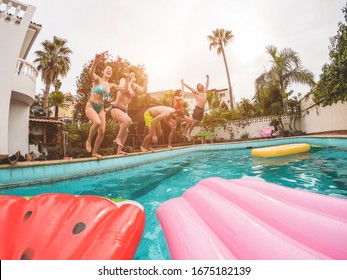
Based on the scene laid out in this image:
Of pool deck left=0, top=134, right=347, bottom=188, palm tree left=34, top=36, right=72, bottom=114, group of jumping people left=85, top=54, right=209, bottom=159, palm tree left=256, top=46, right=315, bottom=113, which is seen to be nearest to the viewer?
pool deck left=0, top=134, right=347, bottom=188

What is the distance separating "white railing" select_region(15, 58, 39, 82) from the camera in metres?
8.17

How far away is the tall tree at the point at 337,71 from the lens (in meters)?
5.84

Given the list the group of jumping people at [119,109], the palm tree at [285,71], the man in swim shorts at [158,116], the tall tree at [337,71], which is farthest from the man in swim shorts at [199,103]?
the palm tree at [285,71]

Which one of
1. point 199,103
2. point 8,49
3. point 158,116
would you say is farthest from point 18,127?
point 199,103

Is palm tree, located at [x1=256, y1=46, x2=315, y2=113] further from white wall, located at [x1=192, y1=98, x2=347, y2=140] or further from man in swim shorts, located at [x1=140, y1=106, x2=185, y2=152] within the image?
man in swim shorts, located at [x1=140, y1=106, x2=185, y2=152]

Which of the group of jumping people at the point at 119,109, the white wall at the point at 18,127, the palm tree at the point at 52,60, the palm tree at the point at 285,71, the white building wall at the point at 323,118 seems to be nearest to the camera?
the group of jumping people at the point at 119,109

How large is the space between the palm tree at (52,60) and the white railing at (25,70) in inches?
649

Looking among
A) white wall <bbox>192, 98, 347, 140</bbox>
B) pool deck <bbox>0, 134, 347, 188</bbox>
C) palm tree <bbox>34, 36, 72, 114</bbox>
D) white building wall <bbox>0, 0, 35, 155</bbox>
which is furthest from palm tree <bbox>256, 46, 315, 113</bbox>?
palm tree <bbox>34, 36, 72, 114</bbox>

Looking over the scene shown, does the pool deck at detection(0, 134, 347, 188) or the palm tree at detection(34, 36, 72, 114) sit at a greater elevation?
the palm tree at detection(34, 36, 72, 114)

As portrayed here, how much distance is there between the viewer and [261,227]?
4.38ft

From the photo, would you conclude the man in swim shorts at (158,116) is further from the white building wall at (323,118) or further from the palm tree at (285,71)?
the palm tree at (285,71)

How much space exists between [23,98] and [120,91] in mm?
5696

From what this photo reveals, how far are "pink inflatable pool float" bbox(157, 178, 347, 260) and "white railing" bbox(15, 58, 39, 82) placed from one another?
31.2 feet
